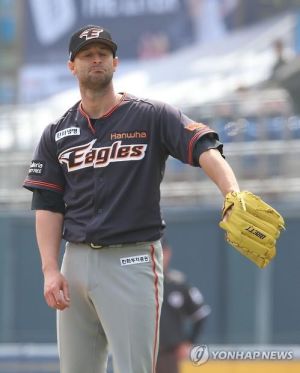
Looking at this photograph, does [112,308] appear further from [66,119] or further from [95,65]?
[95,65]

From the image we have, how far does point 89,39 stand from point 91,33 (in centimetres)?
4

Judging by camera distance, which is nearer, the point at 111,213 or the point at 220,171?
the point at 220,171

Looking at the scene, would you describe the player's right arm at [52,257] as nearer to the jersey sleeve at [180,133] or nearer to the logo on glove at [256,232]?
the jersey sleeve at [180,133]

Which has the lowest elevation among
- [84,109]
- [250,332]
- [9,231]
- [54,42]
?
[250,332]

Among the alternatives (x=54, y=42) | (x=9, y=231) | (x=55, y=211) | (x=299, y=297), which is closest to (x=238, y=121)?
(x=299, y=297)

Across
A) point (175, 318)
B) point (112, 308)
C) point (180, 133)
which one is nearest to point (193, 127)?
point (180, 133)

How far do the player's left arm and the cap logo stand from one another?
59 cm

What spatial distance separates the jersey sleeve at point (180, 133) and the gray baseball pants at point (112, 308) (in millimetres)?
350

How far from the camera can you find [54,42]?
16047 mm

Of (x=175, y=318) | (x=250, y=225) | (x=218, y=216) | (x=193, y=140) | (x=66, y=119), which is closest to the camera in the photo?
(x=250, y=225)

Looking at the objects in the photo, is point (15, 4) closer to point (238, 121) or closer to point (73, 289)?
point (238, 121)

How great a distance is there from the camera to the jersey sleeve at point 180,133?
4.05 meters

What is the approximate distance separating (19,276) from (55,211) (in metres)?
7.16

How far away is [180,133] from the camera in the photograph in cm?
409
